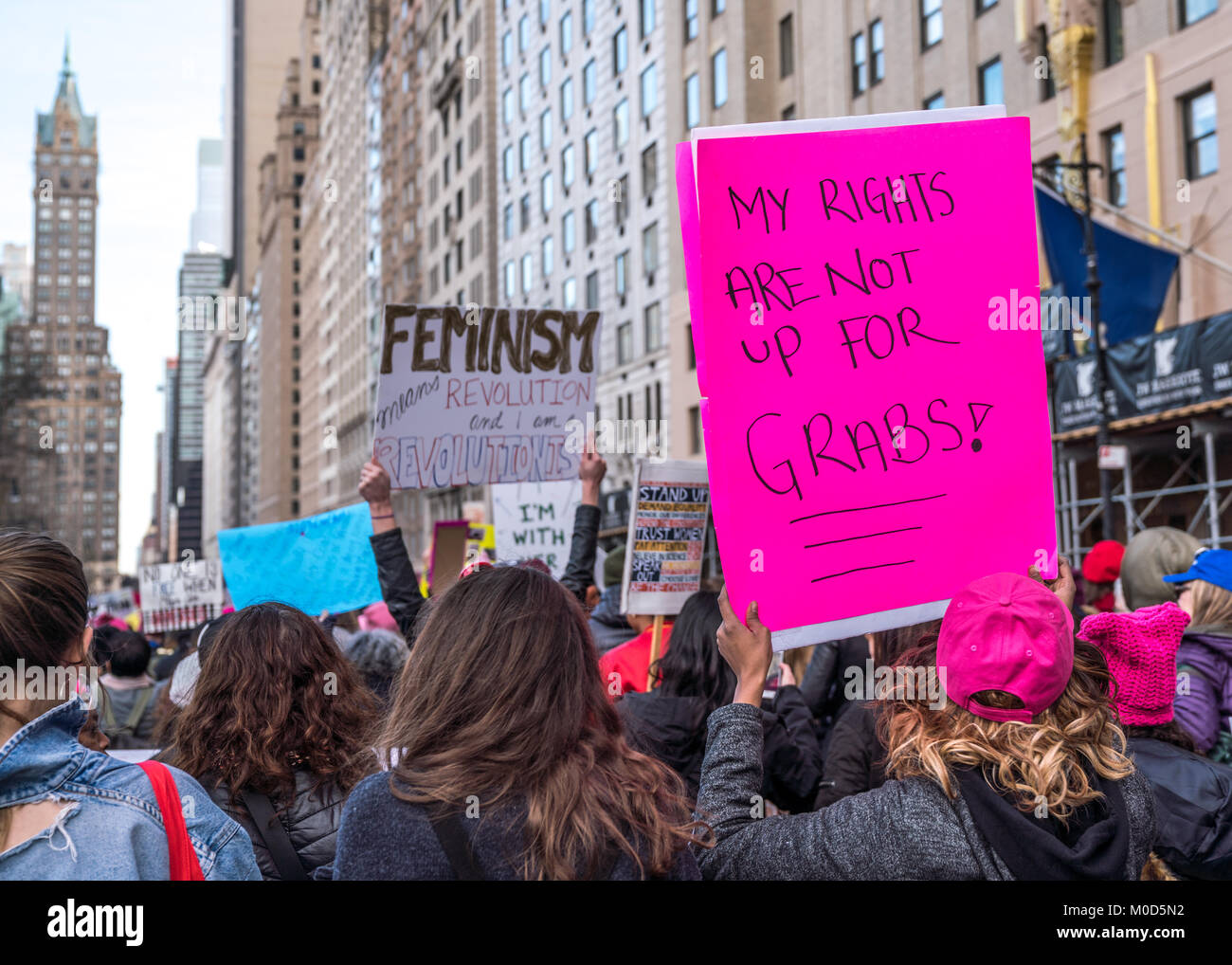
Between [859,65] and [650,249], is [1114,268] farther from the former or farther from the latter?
[650,249]

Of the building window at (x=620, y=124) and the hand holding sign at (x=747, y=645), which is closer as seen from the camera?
the hand holding sign at (x=747, y=645)

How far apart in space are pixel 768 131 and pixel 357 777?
2032mm

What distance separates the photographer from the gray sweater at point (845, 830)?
7.66ft

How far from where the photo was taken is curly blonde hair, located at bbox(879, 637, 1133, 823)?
2.37m

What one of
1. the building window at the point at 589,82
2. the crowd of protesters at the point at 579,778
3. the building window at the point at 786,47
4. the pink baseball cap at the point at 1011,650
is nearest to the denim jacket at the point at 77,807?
the crowd of protesters at the point at 579,778

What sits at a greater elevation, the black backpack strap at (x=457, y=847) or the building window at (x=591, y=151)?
the building window at (x=591, y=151)

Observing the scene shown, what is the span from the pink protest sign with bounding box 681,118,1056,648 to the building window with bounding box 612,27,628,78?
4067 centimetres

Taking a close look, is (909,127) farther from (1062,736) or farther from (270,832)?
(270,832)

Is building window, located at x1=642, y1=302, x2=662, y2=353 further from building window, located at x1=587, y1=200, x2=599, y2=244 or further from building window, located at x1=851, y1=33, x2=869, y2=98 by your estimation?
building window, located at x1=851, y1=33, x2=869, y2=98

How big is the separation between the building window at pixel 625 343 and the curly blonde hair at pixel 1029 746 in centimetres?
4029

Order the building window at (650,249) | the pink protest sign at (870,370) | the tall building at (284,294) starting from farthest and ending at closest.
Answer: the tall building at (284,294)
the building window at (650,249)
the pink protest sign at (870,370)

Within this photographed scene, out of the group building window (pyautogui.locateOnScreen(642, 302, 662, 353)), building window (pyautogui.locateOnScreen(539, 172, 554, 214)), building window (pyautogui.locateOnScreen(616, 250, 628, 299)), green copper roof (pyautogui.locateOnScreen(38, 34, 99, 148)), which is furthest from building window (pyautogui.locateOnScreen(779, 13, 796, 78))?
green copper roof (pyautogui.locateOnScreen(38, 34, 99, 148))

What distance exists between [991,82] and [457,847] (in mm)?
25861

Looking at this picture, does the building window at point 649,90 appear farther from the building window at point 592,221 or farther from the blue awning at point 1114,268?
the blue awning at point 1114,268
